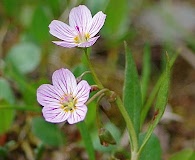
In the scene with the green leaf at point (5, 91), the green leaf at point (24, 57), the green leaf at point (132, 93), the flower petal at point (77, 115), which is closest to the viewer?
the flower petal at point (77, 115)

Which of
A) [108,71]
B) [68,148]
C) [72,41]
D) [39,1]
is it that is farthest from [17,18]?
[72,41]

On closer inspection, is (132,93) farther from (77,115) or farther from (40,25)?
(40,25)

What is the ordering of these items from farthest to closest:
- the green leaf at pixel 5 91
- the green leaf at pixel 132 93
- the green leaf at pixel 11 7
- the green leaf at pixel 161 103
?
the green leaf at pixel 11 7 → the green leaf at pixel 5 91 → the green leaf at pixel 132 93 → the green leaf at pixel 161 103

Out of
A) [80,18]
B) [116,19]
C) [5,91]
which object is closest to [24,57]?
[5,91]

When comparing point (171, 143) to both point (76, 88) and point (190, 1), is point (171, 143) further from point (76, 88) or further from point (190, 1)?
point (190, 1)

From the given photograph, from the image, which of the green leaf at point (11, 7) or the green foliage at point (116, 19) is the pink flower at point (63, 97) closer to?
the green foliage at point (116, 19)

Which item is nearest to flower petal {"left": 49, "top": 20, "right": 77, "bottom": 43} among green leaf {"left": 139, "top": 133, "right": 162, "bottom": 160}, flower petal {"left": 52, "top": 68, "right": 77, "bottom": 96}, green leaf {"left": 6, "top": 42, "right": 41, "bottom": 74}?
flower petal {"left": 52, "top": 68, "right": 77, "bottom": 96}

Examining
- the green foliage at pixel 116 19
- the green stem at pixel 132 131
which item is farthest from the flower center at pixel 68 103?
the green foliage at pixel 116 19
